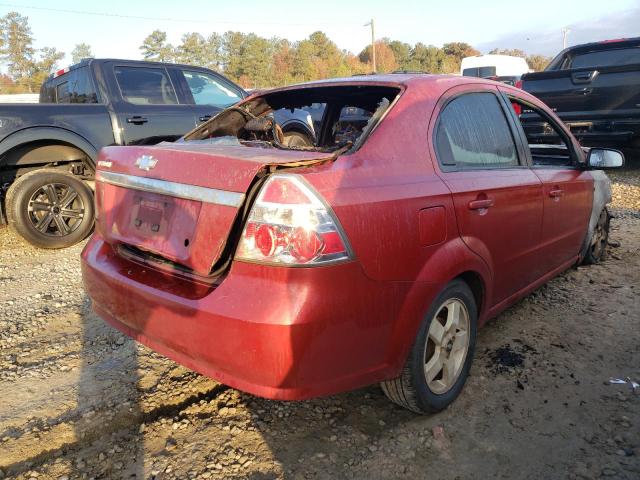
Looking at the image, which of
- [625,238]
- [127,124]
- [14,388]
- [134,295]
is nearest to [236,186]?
[134,295]

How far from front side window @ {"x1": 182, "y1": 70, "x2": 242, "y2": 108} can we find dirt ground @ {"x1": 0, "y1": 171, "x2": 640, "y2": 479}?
11.9 feet

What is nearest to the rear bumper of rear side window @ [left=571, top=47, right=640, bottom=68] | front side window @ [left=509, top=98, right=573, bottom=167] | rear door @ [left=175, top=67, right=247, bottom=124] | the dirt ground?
the dirt ground

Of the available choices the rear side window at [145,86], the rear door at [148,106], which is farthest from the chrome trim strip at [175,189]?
the rear side window at [145,86]

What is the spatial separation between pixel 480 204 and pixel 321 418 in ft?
4.34

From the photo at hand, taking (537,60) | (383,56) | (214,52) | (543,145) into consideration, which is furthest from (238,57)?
(543,145)

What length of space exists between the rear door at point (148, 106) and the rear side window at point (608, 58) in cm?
611

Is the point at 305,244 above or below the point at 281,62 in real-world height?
below

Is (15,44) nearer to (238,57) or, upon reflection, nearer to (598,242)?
(238,57)

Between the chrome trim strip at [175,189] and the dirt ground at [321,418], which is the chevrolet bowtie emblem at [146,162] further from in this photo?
the dirt ground at [321,418]

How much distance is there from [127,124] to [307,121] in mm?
2299

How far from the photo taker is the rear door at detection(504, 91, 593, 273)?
321cm

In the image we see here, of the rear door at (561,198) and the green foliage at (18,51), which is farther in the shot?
the green foliage at (18,51)

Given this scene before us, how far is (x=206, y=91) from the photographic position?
251 inches

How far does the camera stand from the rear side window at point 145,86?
5.70 m
